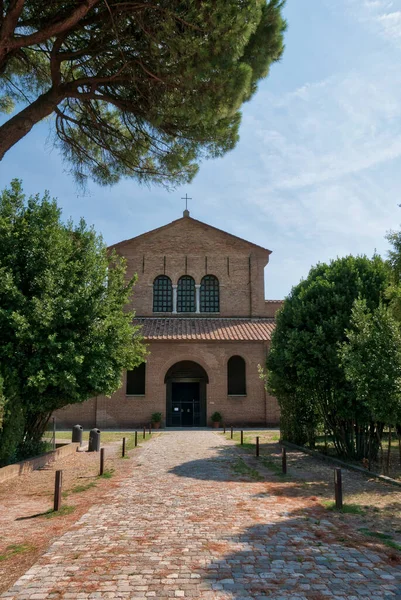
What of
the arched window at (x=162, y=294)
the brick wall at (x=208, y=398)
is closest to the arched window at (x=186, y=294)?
the arched window at (x=162, y=294)

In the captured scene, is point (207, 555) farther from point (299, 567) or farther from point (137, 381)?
point (137, 381)

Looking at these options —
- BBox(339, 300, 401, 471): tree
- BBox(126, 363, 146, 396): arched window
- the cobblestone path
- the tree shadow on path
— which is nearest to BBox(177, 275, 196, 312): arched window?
BBox(126, 363, 146, 396): arched window

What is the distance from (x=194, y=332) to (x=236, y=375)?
4054mm

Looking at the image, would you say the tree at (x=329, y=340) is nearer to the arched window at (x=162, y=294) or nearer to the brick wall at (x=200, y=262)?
the brick wall at (x=200, y=262)

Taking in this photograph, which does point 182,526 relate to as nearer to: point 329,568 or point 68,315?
point 329,568

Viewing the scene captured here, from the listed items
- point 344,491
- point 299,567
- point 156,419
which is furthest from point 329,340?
point 156,419

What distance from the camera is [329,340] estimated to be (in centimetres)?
1390

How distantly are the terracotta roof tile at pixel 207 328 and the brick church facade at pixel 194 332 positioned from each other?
61 millimetres

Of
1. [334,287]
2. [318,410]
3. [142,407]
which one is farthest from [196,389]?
[334,287]

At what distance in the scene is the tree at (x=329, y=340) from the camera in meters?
13.4

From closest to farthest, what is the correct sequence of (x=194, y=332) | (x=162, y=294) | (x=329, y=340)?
(x=329, y=340) < (x=194, y=332) < (x=162, y=294)

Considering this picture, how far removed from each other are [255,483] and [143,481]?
2527mm

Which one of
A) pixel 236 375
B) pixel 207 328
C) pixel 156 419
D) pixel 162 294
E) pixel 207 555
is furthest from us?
pixel 162 294

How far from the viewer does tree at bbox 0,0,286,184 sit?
29.1 ft
